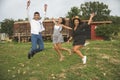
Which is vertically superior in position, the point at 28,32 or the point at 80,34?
the point at 80,34

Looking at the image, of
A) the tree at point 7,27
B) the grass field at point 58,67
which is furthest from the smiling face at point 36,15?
the tree at point 7,27

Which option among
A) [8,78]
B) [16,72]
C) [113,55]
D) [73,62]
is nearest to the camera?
[8,78]

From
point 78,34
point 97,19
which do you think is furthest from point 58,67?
point 97,19

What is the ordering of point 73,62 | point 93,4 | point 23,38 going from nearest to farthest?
1. point 73,62
2. point 23,38
3. point 93,4

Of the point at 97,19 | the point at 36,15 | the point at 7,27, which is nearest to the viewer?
the point at 36,15

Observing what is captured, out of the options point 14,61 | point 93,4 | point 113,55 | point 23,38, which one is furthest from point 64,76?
point 93,4

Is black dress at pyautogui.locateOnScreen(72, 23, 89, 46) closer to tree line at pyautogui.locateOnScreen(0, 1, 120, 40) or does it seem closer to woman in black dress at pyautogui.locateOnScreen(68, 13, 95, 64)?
woman in black dress at pyautogui.locateOnScreen(68, 13, 95, 64)

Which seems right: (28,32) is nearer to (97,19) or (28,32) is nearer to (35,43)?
(97,19)

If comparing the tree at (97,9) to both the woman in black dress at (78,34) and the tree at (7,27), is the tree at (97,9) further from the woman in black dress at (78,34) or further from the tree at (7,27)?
the woman in black dress at (78,34)

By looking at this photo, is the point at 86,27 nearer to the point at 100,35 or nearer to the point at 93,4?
the point at 100,35

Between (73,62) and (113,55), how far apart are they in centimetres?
228

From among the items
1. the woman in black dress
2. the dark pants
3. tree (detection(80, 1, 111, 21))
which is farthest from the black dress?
tree (detection(80, 1, 111, 21))

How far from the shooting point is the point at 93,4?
5909 cm

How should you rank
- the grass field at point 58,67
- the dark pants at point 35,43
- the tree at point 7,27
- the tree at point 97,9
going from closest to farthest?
1. the grass field at point 58,67
2. the dark pants at point 35,43
3. the tree at point 7,27
4. the tree at point 97,9
